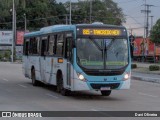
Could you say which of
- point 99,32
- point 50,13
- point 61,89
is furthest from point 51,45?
point 50,13

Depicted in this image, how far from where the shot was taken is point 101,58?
1859cm

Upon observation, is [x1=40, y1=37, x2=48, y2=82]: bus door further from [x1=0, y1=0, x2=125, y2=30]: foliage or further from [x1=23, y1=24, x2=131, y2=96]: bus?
[x1=0, y1=0, x2=125, y2=30]: foliage

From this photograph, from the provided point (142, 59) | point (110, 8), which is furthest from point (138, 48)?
point (110, 8)

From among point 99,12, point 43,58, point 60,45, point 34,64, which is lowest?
point 34,64

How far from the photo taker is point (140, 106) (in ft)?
54.5

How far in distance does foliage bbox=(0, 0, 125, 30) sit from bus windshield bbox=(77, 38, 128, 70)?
89771 millimetres

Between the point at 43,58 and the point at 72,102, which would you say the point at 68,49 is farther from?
the point at 43,58

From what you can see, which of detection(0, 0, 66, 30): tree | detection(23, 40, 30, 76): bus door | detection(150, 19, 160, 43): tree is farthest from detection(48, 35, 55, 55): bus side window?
detection(0, 0, 66, 30): tree

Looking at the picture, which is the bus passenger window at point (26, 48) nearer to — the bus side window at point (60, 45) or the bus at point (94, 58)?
the bus side window at point (60, 45)

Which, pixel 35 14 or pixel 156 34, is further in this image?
pixel 35 14

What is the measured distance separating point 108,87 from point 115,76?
1.66 ft

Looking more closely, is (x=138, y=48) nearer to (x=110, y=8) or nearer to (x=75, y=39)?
(x=110, y=8)

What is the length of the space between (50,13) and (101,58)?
104908 mm

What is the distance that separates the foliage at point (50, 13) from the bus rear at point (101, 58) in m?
89.6
